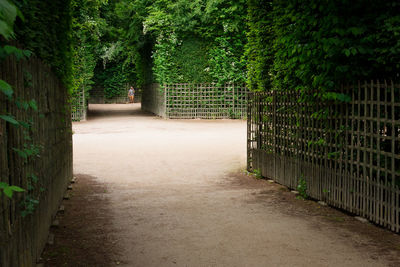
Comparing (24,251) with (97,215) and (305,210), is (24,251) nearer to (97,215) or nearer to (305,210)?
(97,215)

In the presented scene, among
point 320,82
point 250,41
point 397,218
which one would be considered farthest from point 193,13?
point 397,218

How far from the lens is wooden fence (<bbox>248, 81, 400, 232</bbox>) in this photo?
5480 mm

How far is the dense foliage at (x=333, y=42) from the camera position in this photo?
5.59 meters

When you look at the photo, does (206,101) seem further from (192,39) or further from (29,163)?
(29,163)

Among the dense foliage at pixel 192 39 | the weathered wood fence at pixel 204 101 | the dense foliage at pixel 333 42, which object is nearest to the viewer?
the dense foliage at pixel 333 42

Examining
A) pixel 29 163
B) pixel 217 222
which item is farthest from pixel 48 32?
pixel 217 222

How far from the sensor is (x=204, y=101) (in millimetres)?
26641

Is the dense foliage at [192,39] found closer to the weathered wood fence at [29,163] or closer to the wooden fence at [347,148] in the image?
the wooden fence at [347,148]

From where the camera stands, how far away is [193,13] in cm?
2481

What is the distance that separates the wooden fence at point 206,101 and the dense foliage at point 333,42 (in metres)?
18.0

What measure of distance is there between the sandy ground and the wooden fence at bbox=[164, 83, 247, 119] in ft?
A: 48.6

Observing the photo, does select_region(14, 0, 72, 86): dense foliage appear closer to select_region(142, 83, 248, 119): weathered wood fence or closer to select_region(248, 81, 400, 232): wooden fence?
select_region(248, 81, 400, 232): wooden fence

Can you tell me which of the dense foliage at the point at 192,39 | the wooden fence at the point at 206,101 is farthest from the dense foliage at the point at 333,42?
the wooden fence at the point at 206,101

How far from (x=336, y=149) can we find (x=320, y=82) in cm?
101
